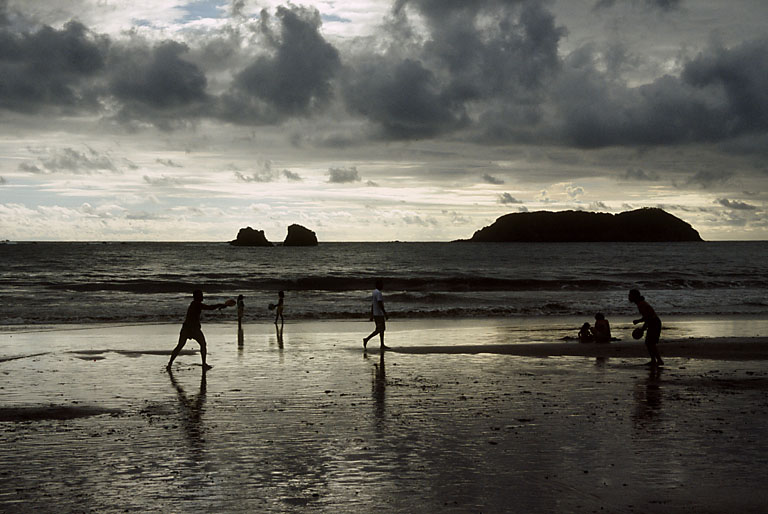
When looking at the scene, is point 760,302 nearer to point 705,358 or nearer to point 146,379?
point 705,358

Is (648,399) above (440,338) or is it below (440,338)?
above

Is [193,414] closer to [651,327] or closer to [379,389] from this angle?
[379,389]

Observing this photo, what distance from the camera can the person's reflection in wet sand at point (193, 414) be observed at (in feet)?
30.0

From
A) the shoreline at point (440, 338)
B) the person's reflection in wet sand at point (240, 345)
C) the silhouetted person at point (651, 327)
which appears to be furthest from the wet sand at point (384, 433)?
the shoreline at point (440, 338)

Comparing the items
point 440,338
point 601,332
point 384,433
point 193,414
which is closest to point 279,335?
point 440,338

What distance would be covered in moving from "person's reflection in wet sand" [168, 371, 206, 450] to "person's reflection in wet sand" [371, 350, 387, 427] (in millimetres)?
2562

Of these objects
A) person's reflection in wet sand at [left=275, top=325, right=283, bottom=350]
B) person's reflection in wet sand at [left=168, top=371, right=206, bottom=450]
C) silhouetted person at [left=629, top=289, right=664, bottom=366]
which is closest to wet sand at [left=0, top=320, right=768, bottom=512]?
person's reflection in wet sand at [left=168, top=371, right=206, bottom=450]

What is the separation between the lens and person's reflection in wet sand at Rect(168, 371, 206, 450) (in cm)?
913

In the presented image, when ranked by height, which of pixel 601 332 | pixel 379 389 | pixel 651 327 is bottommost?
pixel 379 389

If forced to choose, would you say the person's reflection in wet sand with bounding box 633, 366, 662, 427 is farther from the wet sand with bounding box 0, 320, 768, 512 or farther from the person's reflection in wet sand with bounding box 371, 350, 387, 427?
the person's reflection in wet sand with bounding box 371, 350, 387, 427

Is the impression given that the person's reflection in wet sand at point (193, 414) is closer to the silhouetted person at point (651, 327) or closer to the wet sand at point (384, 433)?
the wet sand at point (384, 433)

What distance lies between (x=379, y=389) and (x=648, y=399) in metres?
4.86

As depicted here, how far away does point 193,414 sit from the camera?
1073cm

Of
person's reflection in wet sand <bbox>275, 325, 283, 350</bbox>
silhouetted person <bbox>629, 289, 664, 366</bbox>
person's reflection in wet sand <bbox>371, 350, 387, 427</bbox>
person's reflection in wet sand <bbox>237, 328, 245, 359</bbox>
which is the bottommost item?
person's reflection in wet sand <bbox>275, 325, 283, 350</bbox>
